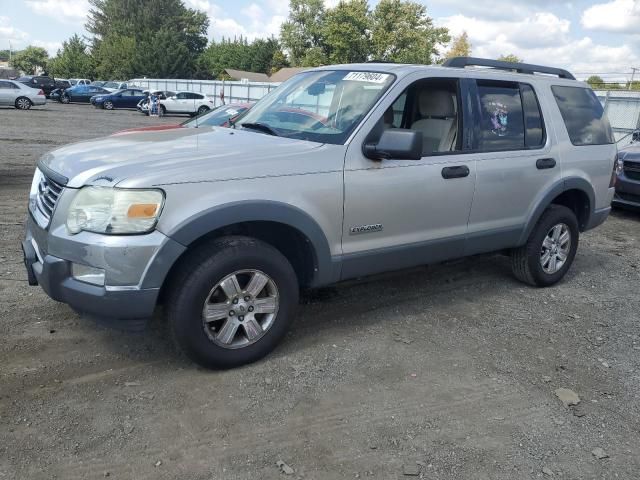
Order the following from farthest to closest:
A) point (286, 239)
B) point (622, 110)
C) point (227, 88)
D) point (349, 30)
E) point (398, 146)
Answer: point (349, 30) < point (227, 88) < point (622, 110) < point (286, 239) < point (398, 146)

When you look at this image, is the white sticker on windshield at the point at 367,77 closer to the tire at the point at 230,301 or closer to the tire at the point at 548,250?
the tire at the point at 230,301

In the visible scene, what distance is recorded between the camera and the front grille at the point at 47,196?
3.35m

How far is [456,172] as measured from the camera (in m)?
4.36

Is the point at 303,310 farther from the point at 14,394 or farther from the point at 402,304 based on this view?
the point at 14,394

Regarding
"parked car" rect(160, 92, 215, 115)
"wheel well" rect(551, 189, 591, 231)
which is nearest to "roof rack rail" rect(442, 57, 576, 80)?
"wheel well" rect(551, 189, 591, 231)

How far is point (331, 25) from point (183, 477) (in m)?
62.0

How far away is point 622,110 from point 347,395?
50.3 ft

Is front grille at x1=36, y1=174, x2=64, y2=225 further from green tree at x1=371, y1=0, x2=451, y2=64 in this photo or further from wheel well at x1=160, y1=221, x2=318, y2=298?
green tree at x1=371, y1=0, x2=451, y2=64

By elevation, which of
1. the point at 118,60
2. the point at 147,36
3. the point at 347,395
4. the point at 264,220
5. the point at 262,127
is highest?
the point at 147,36

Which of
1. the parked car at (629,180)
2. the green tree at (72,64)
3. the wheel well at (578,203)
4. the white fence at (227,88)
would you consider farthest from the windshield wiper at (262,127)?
the green tree at (72,64)

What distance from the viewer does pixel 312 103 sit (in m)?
4.34

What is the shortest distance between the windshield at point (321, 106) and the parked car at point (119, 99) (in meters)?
34.0

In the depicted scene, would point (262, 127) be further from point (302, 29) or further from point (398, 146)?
point (302, 29)

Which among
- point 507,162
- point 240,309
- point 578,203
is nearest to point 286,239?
point 240,309
